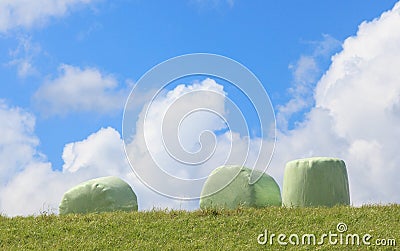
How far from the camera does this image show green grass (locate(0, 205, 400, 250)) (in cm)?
962

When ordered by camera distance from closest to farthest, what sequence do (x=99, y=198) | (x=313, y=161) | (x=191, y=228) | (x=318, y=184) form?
(x=191, y=228)
(x=318, y=184)
(x=313, y=161)
(x=99, y=198)

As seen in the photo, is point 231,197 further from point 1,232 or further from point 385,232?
point 1,232

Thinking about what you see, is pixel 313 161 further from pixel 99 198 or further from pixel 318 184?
pixel 99 198

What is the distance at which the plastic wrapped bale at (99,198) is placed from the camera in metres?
12.3

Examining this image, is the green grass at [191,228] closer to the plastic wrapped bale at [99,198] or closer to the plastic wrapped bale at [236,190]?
the plastic wrapped bale at [236,190]

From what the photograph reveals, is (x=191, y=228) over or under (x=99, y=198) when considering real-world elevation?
under

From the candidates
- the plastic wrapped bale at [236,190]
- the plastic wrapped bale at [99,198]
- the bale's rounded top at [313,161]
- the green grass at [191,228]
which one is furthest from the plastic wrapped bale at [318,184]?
the plastic wrapped bale at [99,198]

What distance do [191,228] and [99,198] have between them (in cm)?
283

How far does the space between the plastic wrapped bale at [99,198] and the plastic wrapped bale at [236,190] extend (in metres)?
1.59

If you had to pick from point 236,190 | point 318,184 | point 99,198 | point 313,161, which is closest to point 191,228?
point 236,190

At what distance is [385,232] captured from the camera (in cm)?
979

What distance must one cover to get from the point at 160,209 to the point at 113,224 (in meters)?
1.12

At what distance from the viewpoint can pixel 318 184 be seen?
11984 millimetres

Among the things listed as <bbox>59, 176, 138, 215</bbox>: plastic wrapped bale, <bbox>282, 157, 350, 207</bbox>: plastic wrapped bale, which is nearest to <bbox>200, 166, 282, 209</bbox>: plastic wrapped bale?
<bbox>282, 157, 350, 207</bbox>: plastic wrapped bale
